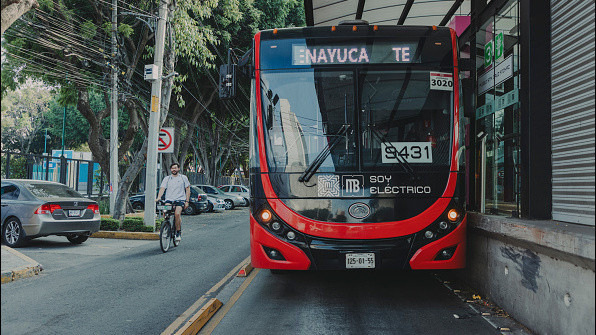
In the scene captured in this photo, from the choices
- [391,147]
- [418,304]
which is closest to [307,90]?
[391,147]

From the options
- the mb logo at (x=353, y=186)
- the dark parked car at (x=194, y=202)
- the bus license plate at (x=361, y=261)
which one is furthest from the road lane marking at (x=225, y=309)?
the dark parked car at (x=194, y=202)

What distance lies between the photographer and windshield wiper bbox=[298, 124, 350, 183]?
20.2 ft

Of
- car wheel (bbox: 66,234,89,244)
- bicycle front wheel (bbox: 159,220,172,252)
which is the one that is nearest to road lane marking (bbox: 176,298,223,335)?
bicycle front wheel (bbox: 159,220,172,252)

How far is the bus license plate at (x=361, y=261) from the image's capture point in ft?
19.5

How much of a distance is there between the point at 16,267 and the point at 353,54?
19.8ft

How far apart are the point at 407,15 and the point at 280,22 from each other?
543 inches

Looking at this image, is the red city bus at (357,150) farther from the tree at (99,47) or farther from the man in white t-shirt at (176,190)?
the tree at (99,47)

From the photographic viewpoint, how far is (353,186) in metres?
6.14

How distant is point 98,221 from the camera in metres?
12.0

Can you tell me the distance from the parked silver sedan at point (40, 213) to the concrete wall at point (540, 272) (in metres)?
8.68

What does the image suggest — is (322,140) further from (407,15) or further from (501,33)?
(407,15)

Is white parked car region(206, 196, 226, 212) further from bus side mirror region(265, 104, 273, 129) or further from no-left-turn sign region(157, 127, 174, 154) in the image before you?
bus side mirror region(265, 104, 273, 129)

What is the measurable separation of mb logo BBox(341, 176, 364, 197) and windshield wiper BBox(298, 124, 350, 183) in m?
0.34

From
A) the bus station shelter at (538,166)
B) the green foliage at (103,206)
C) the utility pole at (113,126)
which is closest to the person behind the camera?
the bus station shelter at (538,166)
